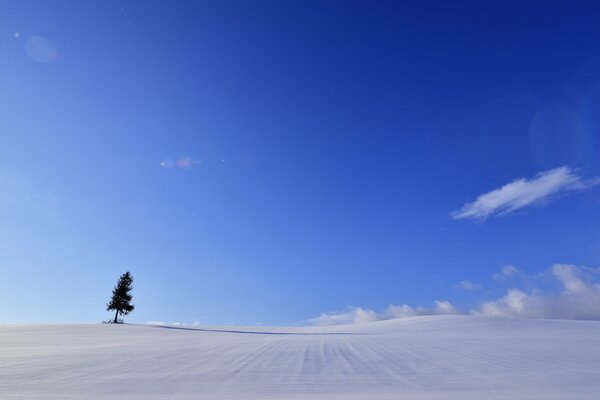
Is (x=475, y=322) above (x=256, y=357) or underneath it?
above

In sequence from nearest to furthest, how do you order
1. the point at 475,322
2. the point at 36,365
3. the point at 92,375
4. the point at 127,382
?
the point at 127,382, the point at 92,375, the point at 36,365, the point at 475,322

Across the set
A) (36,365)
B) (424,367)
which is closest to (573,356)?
(424,367)

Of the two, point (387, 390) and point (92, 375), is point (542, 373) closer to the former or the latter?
point (387, 390)

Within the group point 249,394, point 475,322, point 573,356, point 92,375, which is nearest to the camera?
point 249,394

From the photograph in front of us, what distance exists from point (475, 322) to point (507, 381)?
A: 29.7 metres

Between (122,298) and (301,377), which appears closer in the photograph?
(301,377)

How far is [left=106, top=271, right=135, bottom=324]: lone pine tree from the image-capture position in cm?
4691

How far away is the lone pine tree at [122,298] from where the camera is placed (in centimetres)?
4691

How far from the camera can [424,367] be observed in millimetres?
9188

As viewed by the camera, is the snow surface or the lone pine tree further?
the lone pine tree

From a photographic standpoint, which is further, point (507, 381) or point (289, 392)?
point (507, 381)

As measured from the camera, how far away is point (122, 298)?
47.4 metres

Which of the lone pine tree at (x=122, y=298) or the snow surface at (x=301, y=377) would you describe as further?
the lone pine tree at (x=122, y=298)

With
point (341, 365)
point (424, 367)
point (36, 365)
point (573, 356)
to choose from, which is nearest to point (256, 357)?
point (341, 365)
